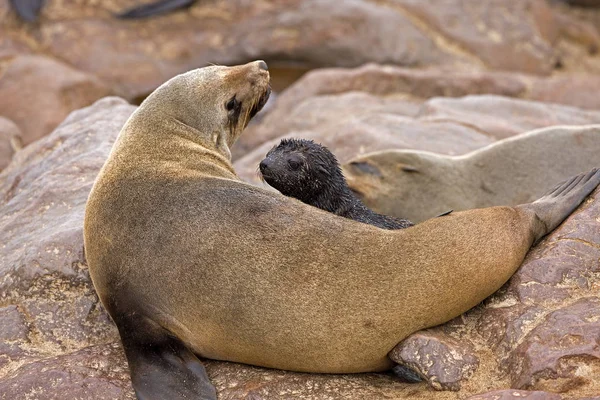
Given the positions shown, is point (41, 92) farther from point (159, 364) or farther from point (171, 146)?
point (159, 364)

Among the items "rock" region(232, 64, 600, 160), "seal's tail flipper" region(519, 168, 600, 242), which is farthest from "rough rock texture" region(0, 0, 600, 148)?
"seal's tail flipper" region(519, 168, 600, 242)

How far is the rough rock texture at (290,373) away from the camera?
4641 millimetres

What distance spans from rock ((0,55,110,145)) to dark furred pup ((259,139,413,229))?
6.24 metres

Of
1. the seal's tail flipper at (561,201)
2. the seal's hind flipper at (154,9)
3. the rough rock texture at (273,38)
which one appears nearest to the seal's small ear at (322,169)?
the seal's tail flipper at (561,201)

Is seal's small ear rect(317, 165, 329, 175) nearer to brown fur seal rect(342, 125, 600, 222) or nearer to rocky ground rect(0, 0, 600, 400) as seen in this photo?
brown fur seal rect(342, 125, 600, 222)

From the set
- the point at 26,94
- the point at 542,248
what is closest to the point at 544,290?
the point at 542,248

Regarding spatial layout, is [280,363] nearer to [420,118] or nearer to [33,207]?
[33,207]

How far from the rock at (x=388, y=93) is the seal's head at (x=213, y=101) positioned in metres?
3.76

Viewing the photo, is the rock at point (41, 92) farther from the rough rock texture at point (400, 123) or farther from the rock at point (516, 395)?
the rock at point (516, 395)

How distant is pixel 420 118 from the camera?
31.2 feet

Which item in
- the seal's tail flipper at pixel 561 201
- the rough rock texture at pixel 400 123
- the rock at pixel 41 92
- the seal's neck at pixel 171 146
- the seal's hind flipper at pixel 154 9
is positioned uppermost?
the seal's tail flipper at pixel 561 201

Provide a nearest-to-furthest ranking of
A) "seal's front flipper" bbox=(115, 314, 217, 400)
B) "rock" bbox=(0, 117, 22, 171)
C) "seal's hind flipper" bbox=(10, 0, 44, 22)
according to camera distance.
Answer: "seal's front flipper" bbox=(115, 314, 217, 400), "rock" bbox=(0, 117, 22, 171), "seal's hind flipper" bbox=(10, 0, 44, 22)

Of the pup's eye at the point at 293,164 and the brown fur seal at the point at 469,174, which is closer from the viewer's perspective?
the pup's eye at the point at 293,164

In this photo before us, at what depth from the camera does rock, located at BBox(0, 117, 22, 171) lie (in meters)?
9.58
